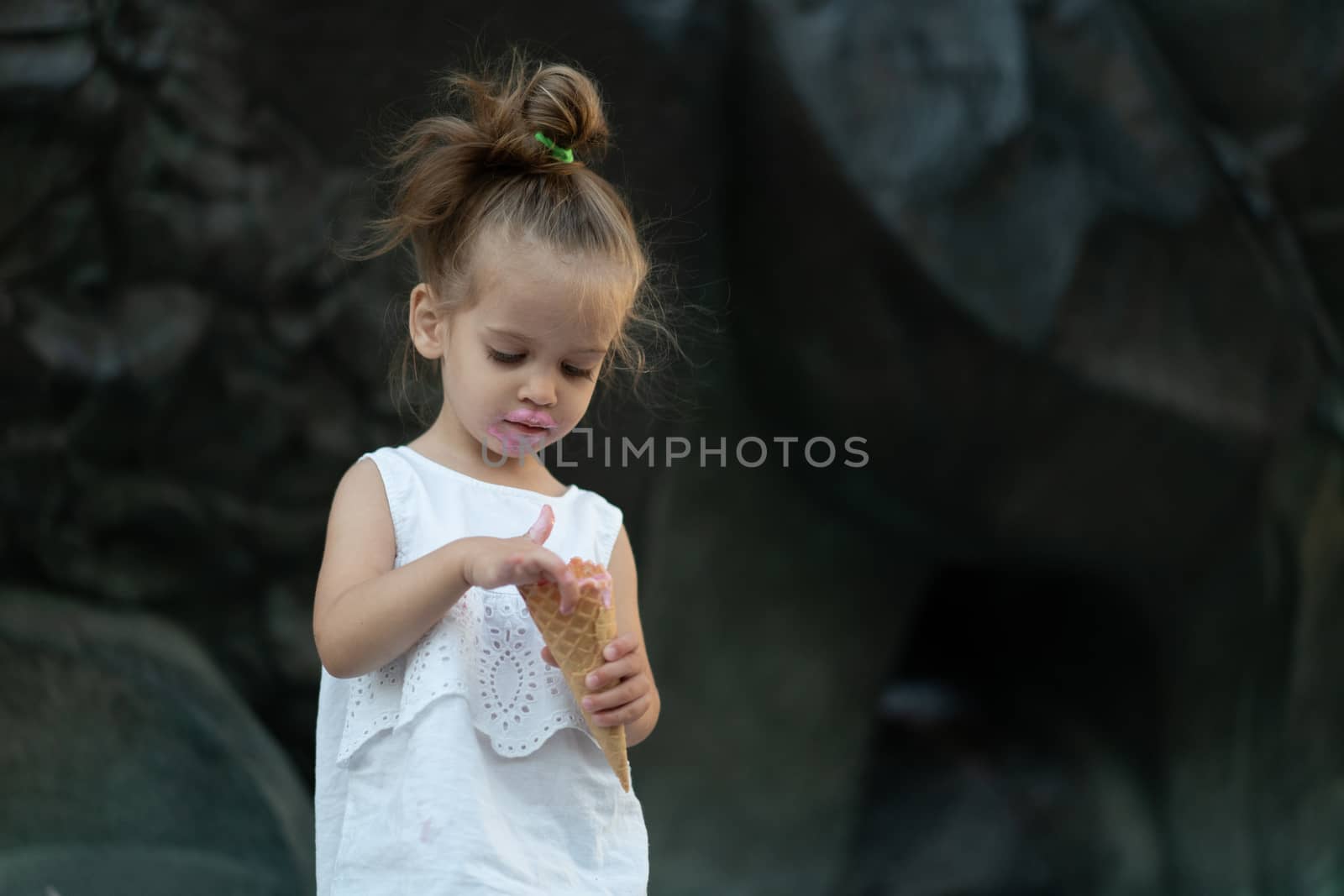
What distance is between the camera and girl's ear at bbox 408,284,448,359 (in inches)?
51.1

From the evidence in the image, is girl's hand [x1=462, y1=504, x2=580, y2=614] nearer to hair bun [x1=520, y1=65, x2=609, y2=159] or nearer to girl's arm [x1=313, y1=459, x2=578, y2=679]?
girl's arm [x1=313, y1=459, x2=578, y2=679]

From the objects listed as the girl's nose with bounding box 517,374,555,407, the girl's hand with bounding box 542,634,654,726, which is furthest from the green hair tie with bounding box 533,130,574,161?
the girl's hand with bounding box 542,634,654,726

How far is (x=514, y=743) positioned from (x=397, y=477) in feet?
0.89

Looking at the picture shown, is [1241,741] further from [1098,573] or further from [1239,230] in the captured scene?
[1239,230]

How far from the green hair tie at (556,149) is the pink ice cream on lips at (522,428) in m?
0.27

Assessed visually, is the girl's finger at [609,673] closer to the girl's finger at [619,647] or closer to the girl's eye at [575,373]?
the girl's finger at [619,647]

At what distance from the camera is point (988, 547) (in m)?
2.95

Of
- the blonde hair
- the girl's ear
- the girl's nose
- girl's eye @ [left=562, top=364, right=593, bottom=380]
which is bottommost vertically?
the girl's nose

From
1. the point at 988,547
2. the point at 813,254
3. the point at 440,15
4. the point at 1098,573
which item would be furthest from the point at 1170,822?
the point at 440,15

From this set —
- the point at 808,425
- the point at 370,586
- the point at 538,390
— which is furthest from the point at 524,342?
the point at 808,425

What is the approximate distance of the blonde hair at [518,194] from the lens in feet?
4.09

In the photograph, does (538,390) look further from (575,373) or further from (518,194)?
(518,194)

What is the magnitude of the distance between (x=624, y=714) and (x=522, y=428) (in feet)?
0.93

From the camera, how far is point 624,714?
3.78 ft
